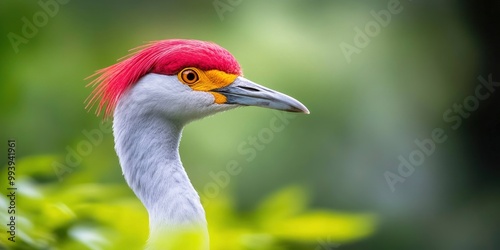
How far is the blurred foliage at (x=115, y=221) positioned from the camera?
1.88ft

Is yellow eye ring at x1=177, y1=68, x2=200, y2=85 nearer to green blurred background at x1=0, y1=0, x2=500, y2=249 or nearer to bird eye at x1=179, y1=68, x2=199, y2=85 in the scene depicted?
bird eye at x1=179, y1=68, x2=199, y2=85

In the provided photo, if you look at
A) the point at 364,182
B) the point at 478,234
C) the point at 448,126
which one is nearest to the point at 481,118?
the point at 448,126

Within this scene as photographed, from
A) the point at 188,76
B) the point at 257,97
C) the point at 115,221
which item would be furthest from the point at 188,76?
the point at 115,221

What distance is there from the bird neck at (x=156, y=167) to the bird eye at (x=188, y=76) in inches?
2.9

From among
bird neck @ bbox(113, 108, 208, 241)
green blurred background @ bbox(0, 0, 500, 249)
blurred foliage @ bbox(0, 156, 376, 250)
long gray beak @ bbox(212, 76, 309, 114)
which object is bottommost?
blurred foliage @ bbox(0, 156, 376, 250)

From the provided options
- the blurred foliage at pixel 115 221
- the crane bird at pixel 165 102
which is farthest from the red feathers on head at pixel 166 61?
the blurred foliage at pixel 115 221

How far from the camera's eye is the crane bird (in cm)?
123

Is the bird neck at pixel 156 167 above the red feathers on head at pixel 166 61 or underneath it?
underneath

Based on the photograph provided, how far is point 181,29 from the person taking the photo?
2.20 m

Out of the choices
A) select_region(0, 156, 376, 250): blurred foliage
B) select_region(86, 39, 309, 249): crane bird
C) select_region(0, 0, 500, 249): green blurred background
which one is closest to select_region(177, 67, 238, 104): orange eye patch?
select_region(86, 39, 309, 249): crane bird

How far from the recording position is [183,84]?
1304 millimetres

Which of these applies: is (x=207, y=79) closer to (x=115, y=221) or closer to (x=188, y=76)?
(x=188, y=76)

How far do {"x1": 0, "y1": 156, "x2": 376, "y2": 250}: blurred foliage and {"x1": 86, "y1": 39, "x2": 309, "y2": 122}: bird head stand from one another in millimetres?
592

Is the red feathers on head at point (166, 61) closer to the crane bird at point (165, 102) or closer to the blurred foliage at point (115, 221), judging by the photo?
the crane bird at point (165, 102)
